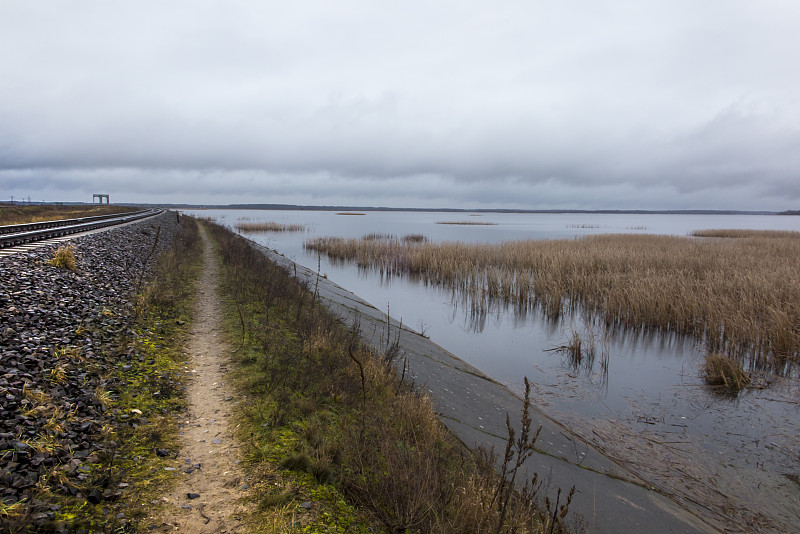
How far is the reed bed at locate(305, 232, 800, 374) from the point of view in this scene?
11400mm

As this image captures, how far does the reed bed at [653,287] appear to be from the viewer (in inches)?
449

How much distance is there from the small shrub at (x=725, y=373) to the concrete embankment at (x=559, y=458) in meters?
4.90

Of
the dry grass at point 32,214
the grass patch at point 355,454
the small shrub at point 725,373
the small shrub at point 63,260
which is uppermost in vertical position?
the dry grass at point 32,214

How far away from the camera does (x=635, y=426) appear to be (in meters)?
8.02

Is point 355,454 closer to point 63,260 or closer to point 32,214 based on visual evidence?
point 63,260

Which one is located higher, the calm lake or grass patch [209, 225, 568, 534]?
grass patch [209, 225, 568, 534]

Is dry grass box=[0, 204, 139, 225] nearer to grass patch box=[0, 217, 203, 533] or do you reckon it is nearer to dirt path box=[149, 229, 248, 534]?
grass patch box=[0, 217, 203, 533]

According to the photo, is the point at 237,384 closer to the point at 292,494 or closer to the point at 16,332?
the point at 292,494

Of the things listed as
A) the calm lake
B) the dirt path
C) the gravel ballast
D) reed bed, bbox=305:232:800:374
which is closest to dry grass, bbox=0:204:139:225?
the gravel ballast

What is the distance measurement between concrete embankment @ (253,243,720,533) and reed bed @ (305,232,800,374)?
7000mm

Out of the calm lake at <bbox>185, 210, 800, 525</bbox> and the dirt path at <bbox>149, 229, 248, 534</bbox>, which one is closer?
the dirt path at <bbox>149, 229, 248, 534</bbox>

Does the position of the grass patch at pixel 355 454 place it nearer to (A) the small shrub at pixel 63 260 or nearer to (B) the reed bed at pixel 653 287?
(A) the small shrub at pixel 63 260

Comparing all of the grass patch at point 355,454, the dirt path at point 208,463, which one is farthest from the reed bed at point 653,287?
the dirt path at point 208,463

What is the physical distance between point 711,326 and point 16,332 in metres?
16.2
